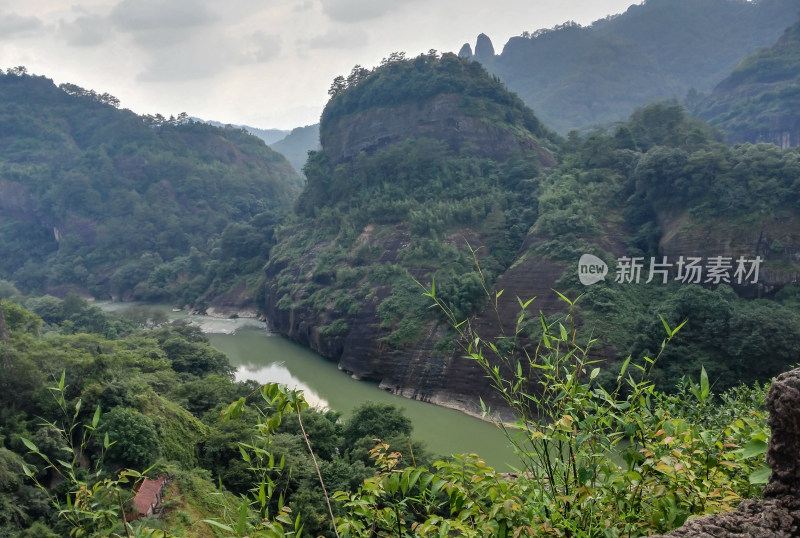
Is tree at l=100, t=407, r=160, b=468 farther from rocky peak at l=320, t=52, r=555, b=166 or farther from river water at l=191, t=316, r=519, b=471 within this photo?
rocky peak at l=320, t=52, r=555, b=166

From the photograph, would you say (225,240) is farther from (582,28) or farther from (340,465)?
(582,28)

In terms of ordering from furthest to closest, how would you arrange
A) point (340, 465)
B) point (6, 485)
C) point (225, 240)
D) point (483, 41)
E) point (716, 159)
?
1. point (483, 41)
2. point (225, 240)
3. point (716, 159)
4. point (340, 465)
5. point (6, 485)

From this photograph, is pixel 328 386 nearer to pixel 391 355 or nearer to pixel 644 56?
pixel 391 355

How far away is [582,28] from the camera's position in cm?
6247

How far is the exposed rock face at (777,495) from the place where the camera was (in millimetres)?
1351

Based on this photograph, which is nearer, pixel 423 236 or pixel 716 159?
pixel 716 159

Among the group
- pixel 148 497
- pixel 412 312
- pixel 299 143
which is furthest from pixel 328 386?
pixel 299 143

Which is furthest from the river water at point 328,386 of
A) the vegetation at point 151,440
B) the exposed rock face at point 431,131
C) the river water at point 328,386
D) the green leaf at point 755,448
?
the exposed rock face at point 431,131

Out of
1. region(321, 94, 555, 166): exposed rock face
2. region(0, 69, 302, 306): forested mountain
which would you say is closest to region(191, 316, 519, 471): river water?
region(0, 69, 302, 306): forested mountain

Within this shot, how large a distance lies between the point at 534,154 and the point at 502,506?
2242 cm

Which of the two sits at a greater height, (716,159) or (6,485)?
(716,159)

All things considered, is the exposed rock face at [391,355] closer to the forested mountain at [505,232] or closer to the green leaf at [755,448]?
the forested mountain at [505,232]

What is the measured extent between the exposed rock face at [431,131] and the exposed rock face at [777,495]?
Result: 22566mm

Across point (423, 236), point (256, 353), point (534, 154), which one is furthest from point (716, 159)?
point (256, 353)
